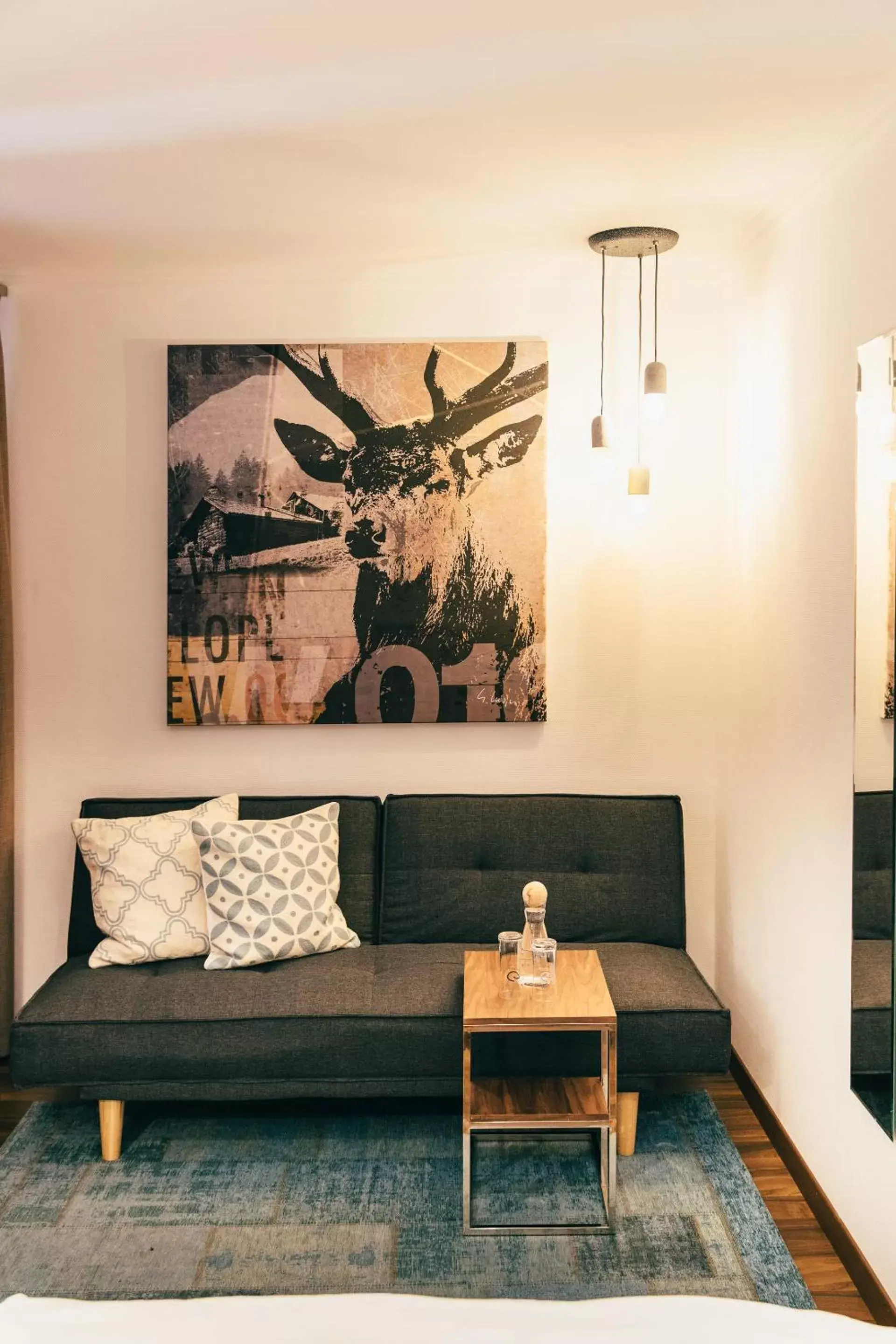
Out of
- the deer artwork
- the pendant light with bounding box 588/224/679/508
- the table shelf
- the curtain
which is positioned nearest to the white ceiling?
the pendant light with bounding box 588/224/679/508

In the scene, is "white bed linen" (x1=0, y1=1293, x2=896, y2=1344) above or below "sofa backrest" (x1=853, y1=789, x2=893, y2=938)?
below

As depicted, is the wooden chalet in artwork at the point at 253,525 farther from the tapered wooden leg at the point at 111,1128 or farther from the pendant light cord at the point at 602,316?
the tapered wooden leg at the point at 111,1128

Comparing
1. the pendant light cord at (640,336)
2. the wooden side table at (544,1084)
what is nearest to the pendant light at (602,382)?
the pendant light cord at (640,336)

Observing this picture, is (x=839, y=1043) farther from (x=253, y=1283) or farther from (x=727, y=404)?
(x=727, y=404)

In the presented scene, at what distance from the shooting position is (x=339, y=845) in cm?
362

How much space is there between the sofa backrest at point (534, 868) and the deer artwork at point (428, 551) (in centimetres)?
34

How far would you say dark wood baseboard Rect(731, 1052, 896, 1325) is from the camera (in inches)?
93.1

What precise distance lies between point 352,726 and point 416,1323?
2.43m

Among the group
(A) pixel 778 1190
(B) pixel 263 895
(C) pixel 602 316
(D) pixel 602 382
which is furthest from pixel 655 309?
(A) pixel 778 1190

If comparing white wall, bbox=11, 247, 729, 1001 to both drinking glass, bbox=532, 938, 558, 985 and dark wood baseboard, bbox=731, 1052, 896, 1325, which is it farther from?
drinking glass, bbox=532, 938, 558, 985

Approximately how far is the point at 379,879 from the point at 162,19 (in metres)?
2.45

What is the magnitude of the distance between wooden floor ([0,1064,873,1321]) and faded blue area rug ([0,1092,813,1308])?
32mm

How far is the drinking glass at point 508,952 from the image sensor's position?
2.99m

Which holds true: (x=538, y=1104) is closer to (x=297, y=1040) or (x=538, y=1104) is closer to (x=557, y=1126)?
(x=557, y=1126)
